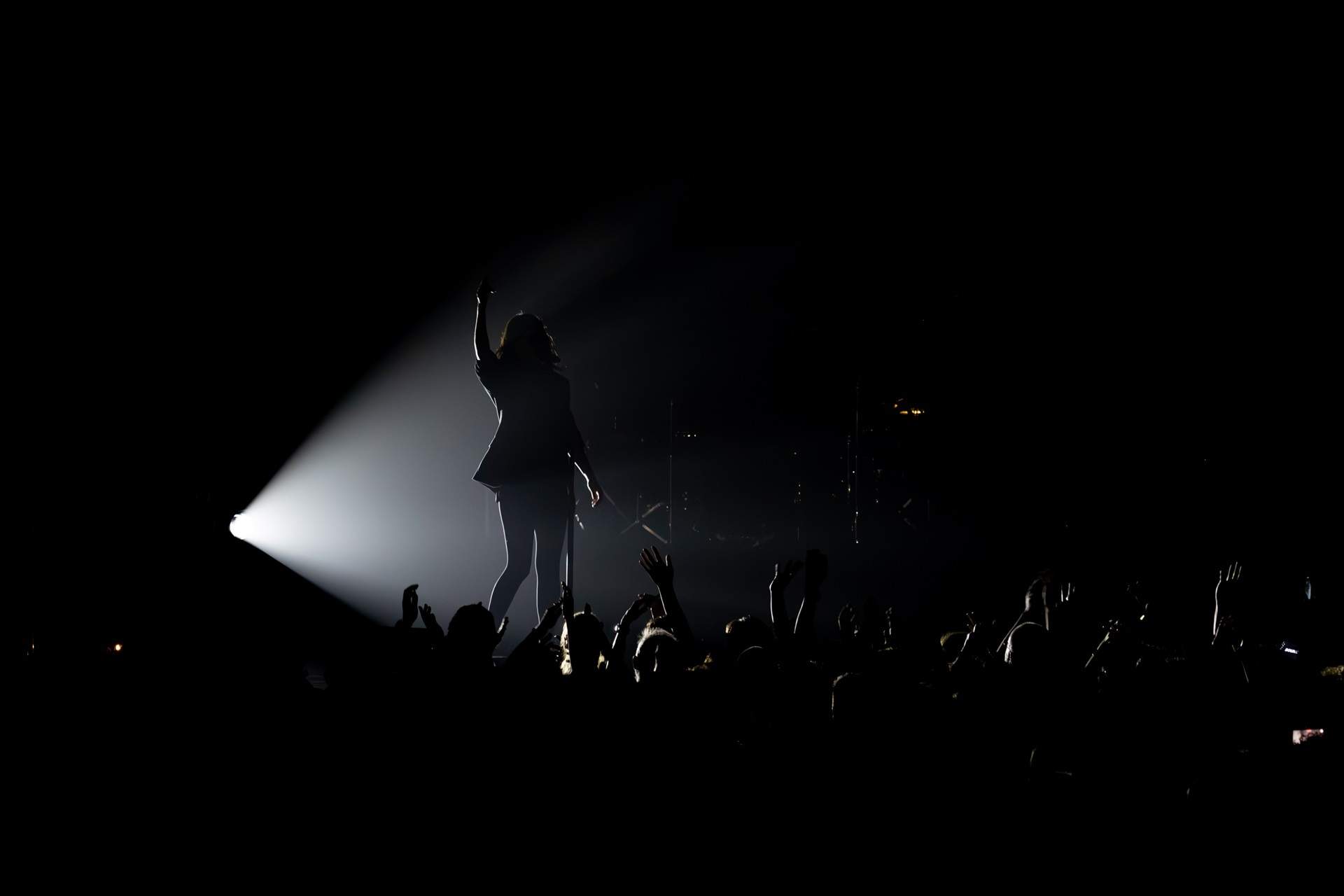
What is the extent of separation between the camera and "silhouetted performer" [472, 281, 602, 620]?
4.14 metres

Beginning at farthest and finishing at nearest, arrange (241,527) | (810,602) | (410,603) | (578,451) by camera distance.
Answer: (241,527)
(578,451)
(410,603)
(810,602)

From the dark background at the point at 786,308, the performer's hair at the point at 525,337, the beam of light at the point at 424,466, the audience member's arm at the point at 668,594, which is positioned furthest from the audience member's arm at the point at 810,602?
the beam of light at the point at 424,466

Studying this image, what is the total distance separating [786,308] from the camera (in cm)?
780

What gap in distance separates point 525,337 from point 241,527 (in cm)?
417

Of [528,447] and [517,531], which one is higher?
[528,447]

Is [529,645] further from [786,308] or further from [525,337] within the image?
[786,308]

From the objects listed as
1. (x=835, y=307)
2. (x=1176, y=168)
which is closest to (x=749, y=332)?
(x=835, y=307)

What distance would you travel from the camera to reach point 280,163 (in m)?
5.12

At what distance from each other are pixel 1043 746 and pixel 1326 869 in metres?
0.50

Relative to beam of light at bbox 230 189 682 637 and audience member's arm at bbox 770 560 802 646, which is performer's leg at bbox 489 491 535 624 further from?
beam of light at bbox 230 189 682 637

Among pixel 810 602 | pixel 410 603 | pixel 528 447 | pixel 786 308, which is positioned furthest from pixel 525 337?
pixel 786 308

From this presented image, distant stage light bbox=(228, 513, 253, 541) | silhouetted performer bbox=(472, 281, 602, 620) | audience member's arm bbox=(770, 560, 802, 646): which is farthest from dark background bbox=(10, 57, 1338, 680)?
audience member's arm bbox=(770, 560, 802, 646)

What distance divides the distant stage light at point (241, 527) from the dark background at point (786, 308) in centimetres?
53

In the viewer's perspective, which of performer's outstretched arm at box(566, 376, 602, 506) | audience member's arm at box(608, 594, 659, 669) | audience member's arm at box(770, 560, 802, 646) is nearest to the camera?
audience member's arm at box(608, 594, 659, 669)
